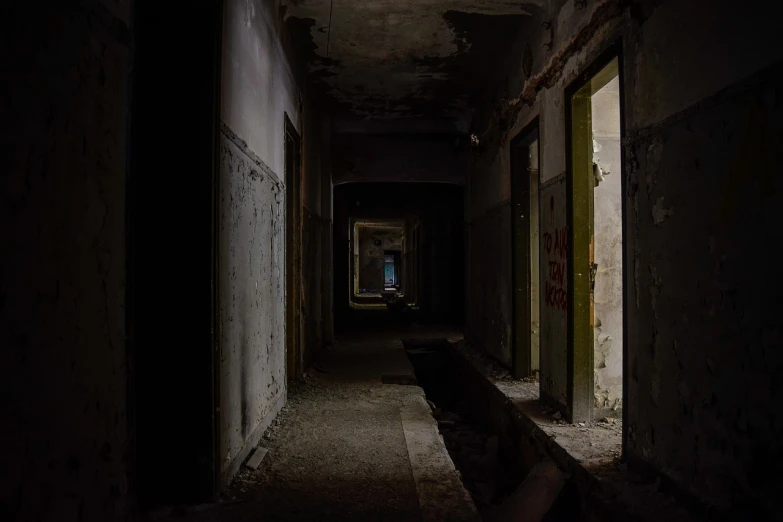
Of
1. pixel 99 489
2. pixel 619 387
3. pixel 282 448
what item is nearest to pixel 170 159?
pixel 99 489

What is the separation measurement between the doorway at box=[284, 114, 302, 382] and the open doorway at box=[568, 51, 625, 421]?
3.03 m

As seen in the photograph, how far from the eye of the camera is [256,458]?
3549 mm

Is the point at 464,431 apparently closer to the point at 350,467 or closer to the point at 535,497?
the point at 535,497

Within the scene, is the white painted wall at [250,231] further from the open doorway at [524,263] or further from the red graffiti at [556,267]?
the open doorway at [524,263]

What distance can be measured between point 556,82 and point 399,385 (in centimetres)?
352

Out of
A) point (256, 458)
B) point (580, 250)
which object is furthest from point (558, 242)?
point (256, 458)

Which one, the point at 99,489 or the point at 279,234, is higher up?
the point at 279,234

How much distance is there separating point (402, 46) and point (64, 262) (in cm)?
557

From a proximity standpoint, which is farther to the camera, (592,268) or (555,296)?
(555,296)

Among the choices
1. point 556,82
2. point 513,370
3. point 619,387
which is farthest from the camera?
point 513,370

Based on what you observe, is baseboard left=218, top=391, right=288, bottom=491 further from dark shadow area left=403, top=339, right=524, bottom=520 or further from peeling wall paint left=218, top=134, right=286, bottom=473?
dark shadow area left=403, top=339, right=524, bottom=520

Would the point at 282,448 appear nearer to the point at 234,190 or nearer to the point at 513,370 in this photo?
the point at 234,190

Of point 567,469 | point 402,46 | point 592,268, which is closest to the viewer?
point 567,469

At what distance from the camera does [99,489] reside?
144 centimetres
